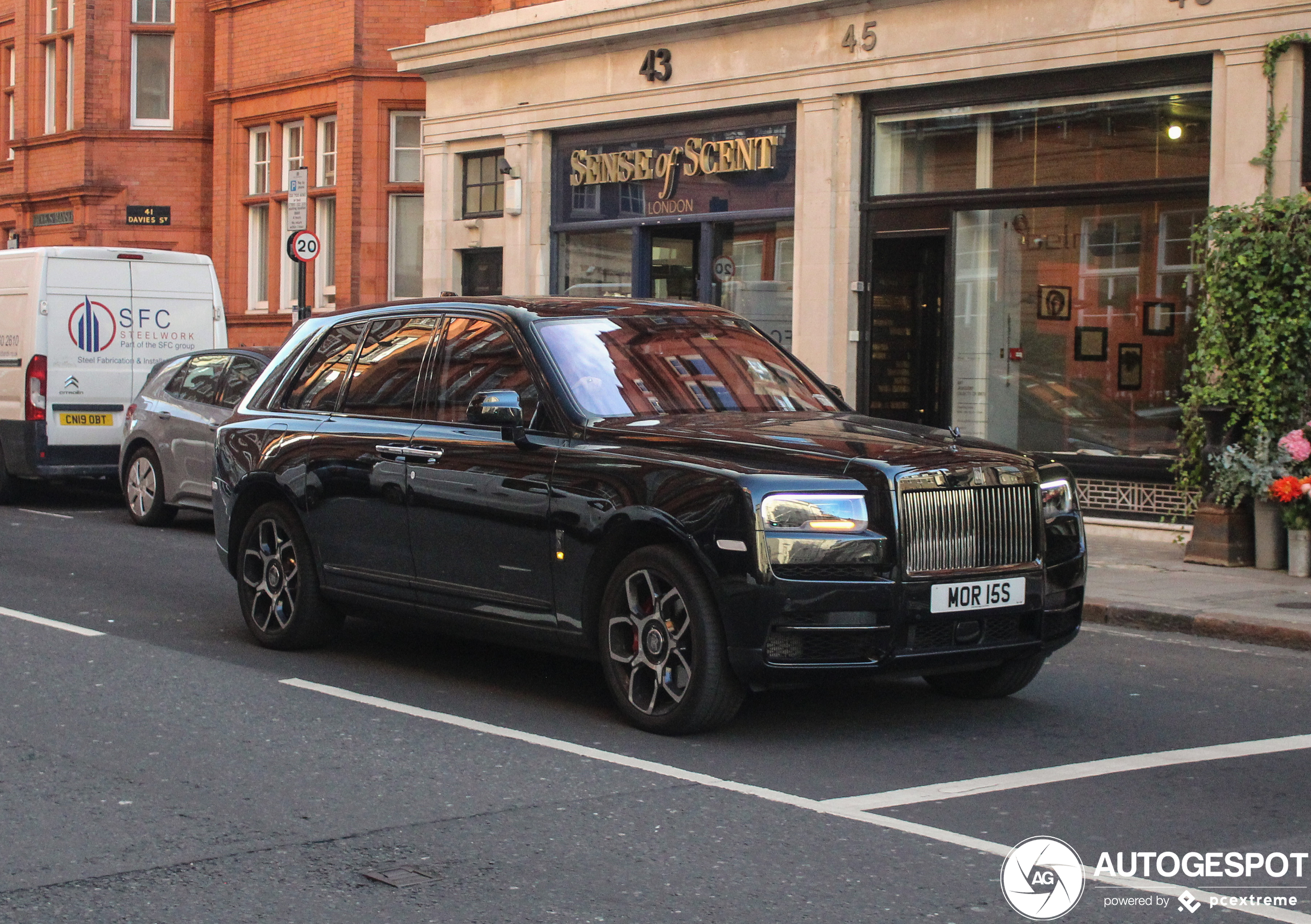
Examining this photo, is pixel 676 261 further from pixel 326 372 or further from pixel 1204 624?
pixel 326 372

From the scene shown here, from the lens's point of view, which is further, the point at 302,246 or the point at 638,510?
the point at 302,246

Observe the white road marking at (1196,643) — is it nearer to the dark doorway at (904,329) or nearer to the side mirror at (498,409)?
the side mirror at (498,409)

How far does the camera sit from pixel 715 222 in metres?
18.2

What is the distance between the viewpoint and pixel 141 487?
50.4 feet

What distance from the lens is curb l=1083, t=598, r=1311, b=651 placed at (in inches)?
382

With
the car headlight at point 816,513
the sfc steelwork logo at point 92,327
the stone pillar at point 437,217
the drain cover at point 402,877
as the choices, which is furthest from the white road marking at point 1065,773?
the stone pillar at point 437,217

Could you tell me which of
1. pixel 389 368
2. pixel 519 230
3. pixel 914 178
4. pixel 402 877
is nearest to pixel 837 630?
pixel 402 877

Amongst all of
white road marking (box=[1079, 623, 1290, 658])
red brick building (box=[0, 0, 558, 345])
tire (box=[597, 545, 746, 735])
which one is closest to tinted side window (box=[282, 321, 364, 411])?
tire (box=[597, 545, 746, 735])

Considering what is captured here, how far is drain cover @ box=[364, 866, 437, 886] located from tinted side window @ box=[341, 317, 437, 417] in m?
3.44

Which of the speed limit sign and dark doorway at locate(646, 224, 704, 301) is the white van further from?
dark doorway at locate(646, 224, 704, 301)

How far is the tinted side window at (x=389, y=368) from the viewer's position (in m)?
8.20

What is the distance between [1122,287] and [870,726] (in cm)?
854

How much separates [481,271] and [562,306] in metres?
13.9

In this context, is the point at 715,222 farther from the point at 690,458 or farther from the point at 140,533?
the point at 690,458
